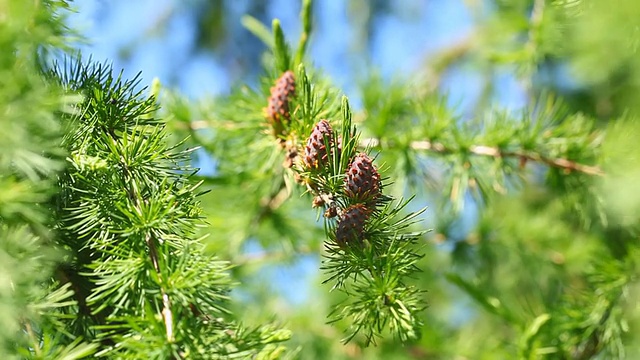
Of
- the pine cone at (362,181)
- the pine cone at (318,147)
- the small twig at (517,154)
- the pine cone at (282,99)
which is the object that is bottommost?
the small twig at (517,154)

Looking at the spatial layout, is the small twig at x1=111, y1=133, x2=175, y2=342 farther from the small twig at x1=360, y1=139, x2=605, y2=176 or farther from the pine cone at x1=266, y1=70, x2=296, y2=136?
the small twig at x1=360, y1=139, x2=605, y2=176

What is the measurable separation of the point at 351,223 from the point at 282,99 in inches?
8.6

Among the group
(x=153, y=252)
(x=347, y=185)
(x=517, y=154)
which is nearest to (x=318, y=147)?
(x=347, y=185)

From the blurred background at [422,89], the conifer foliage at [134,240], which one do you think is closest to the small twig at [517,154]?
the blurred background at [422,89]

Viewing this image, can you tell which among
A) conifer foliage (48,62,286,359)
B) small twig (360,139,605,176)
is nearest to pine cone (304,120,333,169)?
conifer foliage (48,62,286,359)

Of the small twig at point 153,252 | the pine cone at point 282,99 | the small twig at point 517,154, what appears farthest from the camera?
the small twig at point 517,154

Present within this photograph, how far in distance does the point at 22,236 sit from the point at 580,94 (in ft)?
4.26

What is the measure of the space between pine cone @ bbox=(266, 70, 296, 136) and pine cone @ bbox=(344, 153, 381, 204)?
18 cm

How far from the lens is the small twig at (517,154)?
2.89ft

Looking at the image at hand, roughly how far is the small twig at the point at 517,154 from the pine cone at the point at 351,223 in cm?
37

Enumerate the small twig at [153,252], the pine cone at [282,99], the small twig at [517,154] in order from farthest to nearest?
the small twig at [517,154], the pine cone at [282,99], the small twig at [153,252]

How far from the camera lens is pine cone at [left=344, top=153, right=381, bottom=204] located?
0.51 m

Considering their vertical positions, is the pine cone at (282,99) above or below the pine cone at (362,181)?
above

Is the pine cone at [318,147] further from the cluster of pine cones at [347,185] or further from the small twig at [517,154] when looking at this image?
the small twig at [517,154]
